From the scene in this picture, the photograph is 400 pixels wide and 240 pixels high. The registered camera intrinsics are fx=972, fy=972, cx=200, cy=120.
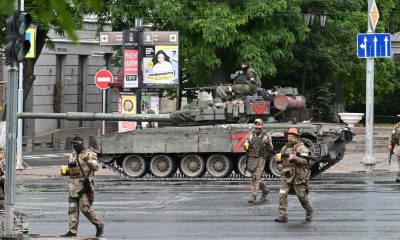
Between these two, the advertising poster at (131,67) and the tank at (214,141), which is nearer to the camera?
the tank at (214,141)

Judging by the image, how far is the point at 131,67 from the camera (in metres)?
29.5

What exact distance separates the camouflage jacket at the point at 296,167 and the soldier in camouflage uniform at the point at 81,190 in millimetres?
3142

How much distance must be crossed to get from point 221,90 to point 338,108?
21993mm

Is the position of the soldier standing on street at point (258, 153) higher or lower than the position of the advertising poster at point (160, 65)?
lower

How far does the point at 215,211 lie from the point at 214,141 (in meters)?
8.31

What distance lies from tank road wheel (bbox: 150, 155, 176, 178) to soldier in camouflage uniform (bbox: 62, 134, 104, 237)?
470 inches

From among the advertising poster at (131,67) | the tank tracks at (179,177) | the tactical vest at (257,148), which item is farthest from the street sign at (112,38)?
the tactical vest at (257,148)

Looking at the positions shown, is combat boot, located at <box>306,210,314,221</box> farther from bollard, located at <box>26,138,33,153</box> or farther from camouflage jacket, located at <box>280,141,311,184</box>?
bollard, located at <box>26,138,33,153</box>

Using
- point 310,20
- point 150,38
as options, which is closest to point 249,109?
point 150,38

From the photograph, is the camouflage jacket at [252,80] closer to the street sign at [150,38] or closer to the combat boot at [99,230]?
the street sign at [150,38]

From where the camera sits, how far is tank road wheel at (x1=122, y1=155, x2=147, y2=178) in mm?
25344

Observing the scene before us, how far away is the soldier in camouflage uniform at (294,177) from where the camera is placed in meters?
14.6

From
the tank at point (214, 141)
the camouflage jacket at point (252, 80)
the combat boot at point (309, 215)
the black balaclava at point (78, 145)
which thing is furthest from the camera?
the camouflage jacket at point (252, 80)

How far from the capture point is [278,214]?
15.6 metres
